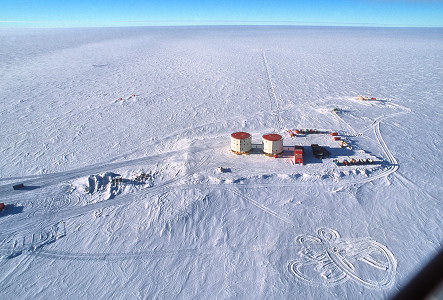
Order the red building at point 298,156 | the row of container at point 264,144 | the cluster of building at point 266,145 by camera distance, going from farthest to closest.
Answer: the row of container at point 264,144, the cluster of building at point 266,145, the red building at point 298,156

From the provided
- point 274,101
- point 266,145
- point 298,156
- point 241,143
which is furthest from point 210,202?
point 274,101

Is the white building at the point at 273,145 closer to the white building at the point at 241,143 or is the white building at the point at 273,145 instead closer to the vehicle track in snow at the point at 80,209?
the white building at the point at 241,143

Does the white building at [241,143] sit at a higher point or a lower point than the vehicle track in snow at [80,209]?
higher

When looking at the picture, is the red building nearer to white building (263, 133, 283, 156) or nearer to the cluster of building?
the cluster of building

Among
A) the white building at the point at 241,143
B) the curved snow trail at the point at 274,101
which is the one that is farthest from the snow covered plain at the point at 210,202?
the white building at the point at 241,143

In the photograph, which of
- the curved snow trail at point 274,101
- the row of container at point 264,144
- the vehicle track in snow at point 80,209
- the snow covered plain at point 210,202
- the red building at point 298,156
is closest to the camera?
the snow covered plain at point 210,202

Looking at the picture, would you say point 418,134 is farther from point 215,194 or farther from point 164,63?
point 164,63

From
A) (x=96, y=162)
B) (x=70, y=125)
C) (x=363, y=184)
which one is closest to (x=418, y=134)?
(x=363, y=184)
